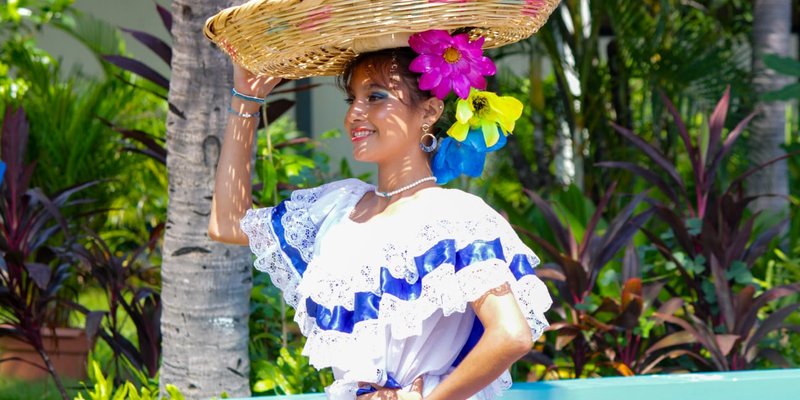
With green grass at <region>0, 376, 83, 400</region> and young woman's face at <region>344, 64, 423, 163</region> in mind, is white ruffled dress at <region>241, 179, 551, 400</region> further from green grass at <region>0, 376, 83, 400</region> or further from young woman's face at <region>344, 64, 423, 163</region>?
green grass at <region>0, 376, 83, 400</region>

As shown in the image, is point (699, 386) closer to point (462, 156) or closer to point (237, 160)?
point (462, 156)

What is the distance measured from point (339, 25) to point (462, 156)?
0.39 metres

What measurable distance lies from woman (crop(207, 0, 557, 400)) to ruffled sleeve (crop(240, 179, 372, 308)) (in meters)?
0.03

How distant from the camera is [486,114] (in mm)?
2172

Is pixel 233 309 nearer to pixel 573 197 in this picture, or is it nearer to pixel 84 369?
pixel 84 369

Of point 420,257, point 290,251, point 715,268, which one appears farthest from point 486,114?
point 715,268

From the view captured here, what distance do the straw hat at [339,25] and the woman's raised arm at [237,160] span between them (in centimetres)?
7

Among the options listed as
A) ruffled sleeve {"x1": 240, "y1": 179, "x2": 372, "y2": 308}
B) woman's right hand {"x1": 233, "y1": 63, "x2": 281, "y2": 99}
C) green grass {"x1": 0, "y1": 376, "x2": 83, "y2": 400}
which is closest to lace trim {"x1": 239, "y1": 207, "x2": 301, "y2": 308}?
ruffled sleeve {"x1": 240, "y1": 179, "x2": 372, "y2": 308}

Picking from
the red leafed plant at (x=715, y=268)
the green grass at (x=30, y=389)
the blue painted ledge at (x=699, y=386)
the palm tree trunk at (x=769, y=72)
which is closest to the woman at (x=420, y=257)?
the blue painted ledge at (x=699, y=386)

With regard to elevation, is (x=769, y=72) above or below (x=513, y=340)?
above

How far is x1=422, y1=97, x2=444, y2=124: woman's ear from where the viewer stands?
2.22 metres

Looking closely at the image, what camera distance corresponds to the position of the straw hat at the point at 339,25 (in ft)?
6.61

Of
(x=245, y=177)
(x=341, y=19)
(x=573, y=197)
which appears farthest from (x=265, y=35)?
(x=573, y=197)

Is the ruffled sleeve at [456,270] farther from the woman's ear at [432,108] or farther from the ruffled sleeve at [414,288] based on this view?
the woman's ear at [432,108]
